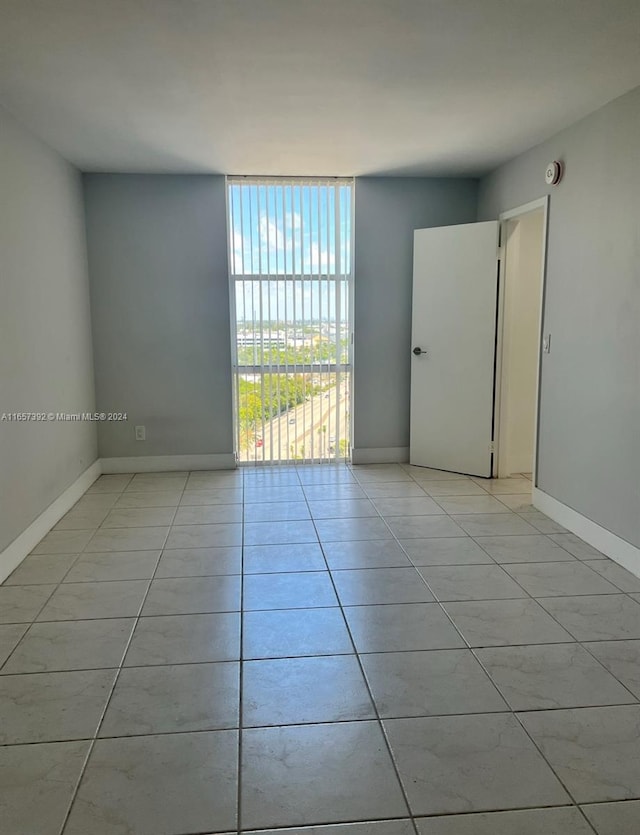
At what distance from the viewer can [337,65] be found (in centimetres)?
269

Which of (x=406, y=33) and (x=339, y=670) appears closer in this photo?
(x=339, y=670)

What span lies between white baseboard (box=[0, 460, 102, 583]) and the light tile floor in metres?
0.09

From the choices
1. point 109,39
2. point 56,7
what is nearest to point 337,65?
point 109,39

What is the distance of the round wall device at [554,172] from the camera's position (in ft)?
12.1

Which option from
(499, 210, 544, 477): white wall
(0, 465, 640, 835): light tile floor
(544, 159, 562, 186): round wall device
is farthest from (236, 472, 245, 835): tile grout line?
(544, 159, 562, 186): round wall device

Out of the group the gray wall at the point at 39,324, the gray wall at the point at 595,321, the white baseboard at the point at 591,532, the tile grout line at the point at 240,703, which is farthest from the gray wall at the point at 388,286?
the tile grout line at the point at 240,703

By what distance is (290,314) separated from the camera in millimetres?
5113

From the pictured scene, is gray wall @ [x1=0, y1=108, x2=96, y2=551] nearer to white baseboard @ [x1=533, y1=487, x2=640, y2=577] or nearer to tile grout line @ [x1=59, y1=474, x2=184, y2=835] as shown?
tile grout line @ [x1=59, y1=474, x2=184, y2=835]

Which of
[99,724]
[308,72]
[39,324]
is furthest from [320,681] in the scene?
[39,324]

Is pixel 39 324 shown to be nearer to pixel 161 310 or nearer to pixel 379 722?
pixel 161 310

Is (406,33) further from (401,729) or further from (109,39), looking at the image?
(401,729)

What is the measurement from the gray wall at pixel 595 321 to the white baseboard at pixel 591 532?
1.8 inches

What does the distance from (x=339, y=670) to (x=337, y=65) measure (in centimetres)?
249

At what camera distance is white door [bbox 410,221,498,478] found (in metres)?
4.71
